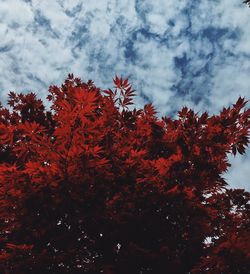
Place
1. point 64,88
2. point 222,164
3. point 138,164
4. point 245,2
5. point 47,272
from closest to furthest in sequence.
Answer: point 47,272 < point 138,164 < point 222,164 < point 245,2 < point 64,88

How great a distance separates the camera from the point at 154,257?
17.1 feet

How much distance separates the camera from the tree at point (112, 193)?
471 cm

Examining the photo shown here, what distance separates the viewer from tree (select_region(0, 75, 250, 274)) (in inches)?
186

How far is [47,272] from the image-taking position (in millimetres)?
5059

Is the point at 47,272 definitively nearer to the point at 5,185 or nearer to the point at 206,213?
the point at 5,185

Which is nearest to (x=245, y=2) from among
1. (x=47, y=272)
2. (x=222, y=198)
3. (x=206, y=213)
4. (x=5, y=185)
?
(x=222, y=198)

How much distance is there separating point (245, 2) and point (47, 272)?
6.74m

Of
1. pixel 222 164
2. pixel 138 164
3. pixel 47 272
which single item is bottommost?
pixel 47 272

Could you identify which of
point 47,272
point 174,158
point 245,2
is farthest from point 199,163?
point 245,2

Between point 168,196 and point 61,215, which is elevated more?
point 168,196

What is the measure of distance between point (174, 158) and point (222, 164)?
1182mm

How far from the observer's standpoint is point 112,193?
18.0 feet

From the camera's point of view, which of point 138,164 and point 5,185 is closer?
point 5,185

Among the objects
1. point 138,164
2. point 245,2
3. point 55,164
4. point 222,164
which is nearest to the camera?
point 55,164
